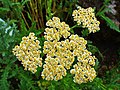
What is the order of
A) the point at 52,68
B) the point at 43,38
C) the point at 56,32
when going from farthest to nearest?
1. the point at 43,38
2. the point at 56,32
3. the point at 52,68

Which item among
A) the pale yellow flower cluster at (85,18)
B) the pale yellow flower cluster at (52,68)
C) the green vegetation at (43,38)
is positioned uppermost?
the pale yellow flower cluster at (85,18)

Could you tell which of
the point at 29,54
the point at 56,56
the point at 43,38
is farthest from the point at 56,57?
the point at 43,38

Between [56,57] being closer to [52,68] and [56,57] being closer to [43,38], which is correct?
[52,68]

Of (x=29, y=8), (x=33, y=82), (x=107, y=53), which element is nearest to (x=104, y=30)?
(x=107, y=53)

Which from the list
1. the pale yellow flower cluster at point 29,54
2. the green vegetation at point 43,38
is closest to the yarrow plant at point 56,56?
the pale yellow flower cluster at point 29,54

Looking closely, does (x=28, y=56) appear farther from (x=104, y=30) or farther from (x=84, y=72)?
(x=104, y=30)

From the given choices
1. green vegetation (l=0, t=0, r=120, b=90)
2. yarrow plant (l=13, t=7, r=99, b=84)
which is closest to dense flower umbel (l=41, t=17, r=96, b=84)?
yarrow plant (l=13, t=7, r=99, b=84)

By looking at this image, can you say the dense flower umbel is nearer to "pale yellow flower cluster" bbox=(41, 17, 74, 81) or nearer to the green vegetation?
"pale yellow flower cluster" bbox=(41, 17, 74, 81)

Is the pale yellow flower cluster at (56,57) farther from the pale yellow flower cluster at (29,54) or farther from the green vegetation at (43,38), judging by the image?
the green vegetation at (43,38)
